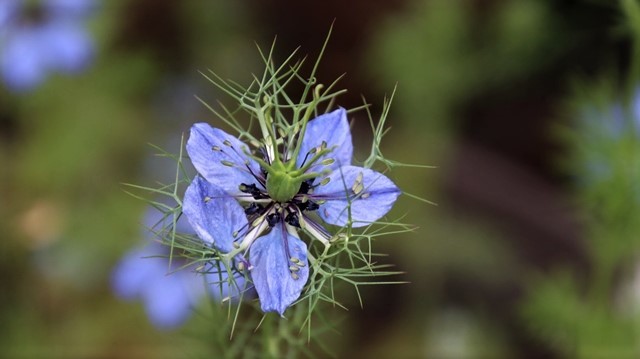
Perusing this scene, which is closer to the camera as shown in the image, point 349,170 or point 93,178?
point 349,170

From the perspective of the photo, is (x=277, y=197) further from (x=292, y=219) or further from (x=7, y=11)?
(x=7, y=11)

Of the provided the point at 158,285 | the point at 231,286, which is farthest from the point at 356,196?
the point at 158,285

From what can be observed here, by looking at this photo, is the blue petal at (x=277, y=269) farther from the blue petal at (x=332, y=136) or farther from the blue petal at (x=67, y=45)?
the blue petal at (x=67, y=45)

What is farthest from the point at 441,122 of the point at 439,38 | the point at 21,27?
the point at 21,27

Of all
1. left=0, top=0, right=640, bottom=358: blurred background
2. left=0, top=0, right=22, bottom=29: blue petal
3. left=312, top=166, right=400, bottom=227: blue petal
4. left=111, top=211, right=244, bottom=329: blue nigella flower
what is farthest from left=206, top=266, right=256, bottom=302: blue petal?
left=0, top=0, right=22, bottom=29: blue petal

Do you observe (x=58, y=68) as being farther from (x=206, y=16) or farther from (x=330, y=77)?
(x=330, y=77)

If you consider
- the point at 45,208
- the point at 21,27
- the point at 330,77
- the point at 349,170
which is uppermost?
the point at 349,170

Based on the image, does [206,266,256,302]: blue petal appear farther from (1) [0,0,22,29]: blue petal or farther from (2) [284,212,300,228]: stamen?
(1) [0,0,22,29]: blue petal
